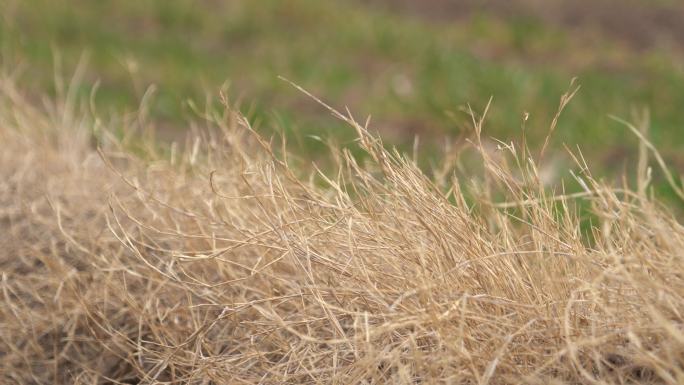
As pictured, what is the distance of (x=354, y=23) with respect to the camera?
893 cm

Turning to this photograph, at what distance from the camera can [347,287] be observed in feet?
8.64

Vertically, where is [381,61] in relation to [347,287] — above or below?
below

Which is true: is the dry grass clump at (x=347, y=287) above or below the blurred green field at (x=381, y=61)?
above

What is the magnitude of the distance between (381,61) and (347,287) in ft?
18.3

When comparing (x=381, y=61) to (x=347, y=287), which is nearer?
(x=347, y=287)

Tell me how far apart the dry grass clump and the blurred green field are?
2317 mm

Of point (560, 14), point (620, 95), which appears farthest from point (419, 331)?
point (560, 14)

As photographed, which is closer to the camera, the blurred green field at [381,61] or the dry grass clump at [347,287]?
the dry grass clump at [347,287]

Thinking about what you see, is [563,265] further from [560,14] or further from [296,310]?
[560,14]

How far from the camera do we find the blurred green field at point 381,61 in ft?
20.9

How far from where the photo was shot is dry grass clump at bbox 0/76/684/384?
2.35m

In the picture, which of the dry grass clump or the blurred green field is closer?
the dry grass clump

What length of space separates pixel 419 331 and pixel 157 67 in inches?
214

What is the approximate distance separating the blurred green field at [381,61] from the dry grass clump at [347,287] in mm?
2317
